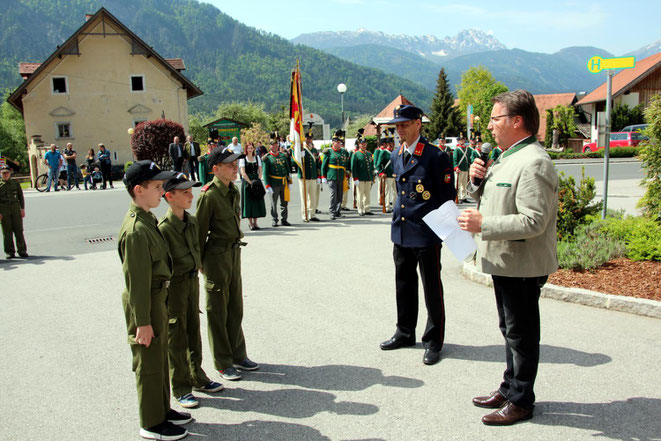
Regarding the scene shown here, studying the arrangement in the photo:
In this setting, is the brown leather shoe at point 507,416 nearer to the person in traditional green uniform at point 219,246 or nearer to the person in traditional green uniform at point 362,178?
the person in traditional green uniform at point 219,246

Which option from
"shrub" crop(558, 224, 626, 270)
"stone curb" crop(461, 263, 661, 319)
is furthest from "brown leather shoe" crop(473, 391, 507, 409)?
"shrub" crop(558, 224, 626, 270)

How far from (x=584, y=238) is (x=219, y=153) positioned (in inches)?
216

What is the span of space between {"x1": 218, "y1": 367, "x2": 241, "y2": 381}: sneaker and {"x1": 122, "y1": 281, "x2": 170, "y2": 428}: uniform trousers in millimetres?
945

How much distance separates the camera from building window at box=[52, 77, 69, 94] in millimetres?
39156

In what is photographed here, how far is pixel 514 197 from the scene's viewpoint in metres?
3.51

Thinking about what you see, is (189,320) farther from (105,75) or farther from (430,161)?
(105,75)

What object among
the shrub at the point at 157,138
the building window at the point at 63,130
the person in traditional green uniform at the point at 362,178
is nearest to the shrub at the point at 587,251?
the person in traditional green uniform at the point at 362,178

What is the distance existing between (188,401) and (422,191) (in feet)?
8.65

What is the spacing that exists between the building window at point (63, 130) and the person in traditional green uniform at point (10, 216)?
108 feet

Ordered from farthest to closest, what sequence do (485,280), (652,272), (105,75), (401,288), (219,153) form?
(105,75)
(485,280)
(652,272)
(401,288)
(219,153)

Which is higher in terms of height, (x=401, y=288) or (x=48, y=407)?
(x=401, y=288)

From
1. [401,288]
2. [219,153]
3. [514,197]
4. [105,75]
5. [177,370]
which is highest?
[105,75]

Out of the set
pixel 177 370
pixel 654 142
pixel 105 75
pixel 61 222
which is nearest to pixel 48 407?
pixel 177 370

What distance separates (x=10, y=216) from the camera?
381 inches
